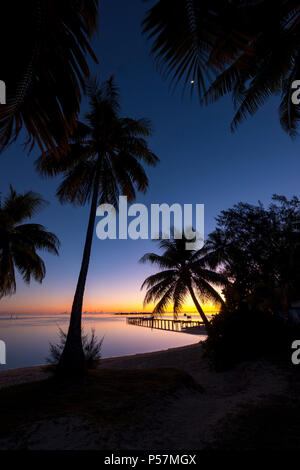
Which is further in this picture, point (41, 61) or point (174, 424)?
point (174, 424)

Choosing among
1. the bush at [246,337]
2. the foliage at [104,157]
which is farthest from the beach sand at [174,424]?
the foliage at [104,157]

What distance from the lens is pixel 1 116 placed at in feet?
6.15

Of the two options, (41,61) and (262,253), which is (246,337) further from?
(41,61)

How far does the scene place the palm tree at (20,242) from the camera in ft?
55.9

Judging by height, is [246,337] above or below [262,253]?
below

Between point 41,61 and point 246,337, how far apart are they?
38.1 ft

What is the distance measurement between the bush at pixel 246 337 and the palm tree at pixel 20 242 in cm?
1223

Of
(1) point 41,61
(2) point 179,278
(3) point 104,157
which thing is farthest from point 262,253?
(1) point 41,61

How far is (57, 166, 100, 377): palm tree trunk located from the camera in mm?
7535

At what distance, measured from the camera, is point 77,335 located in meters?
8.09

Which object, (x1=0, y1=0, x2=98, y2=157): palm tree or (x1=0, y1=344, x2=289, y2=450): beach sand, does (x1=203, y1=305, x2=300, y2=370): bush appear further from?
(x1=0, y1=0, x2=98, y2=157): palm tree
